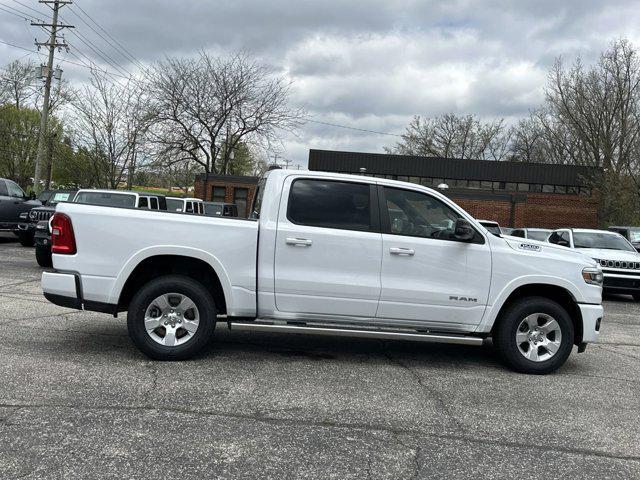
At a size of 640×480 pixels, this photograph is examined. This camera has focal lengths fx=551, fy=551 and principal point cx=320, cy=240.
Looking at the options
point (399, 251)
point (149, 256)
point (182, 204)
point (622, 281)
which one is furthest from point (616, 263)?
point (182, 204)

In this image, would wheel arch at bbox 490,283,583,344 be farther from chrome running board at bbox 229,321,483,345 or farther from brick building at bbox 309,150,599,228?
brick building at bbox 309,150,599,228

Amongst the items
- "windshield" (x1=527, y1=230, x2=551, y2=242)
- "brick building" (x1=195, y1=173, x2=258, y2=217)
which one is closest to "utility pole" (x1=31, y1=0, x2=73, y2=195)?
"brick building" (x1=195, y1=173, x2=258, y2=217)

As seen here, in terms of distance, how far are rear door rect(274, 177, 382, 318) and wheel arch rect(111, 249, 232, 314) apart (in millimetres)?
573

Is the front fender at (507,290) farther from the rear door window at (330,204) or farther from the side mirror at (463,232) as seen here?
the rear door window at (330,204)

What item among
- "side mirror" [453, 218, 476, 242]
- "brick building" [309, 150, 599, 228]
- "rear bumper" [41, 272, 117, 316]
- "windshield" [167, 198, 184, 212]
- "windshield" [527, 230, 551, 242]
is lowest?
"rear bumper" [41, 272, 117, 316]

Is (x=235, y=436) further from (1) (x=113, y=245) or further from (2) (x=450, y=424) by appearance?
(1) (x=113, y=245)

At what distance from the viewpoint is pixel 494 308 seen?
563 cm

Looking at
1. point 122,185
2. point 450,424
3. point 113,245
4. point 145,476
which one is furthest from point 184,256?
point 122,185

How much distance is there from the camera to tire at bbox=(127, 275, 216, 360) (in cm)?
534

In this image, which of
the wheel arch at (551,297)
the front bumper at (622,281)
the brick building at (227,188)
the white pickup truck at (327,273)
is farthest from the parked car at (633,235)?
the brick building at (227,188)

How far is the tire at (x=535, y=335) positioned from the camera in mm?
5684

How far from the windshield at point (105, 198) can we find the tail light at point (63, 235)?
6838 millimetres

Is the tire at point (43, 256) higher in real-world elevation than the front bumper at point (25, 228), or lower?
lower

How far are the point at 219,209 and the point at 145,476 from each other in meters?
18.0
